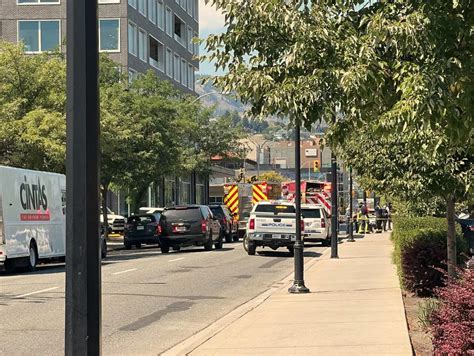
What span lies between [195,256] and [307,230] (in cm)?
875

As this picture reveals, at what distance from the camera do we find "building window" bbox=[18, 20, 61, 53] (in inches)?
2203

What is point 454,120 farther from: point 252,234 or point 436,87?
point 252,234

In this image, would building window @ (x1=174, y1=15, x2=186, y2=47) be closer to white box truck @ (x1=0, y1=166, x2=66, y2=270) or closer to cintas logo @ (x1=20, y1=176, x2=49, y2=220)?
white box truck @ (x1=0, y1=166, x2=66, y2=270)

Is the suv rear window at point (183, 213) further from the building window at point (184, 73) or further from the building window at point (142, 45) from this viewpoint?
the building window at point (184, 73)

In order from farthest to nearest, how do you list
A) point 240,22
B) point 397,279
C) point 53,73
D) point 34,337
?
point 53,73
point 397,279
point 34,337
point 240,22

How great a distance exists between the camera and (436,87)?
19.3ft

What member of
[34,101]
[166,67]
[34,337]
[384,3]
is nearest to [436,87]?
[384,3]

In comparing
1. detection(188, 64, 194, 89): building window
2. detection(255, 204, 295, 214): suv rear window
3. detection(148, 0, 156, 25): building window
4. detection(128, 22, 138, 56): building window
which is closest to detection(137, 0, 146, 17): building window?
detection(148, 0, 156, 25): building window

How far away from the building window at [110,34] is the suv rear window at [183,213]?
2625 centimetres

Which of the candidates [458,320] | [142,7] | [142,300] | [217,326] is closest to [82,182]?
A: [458,320]

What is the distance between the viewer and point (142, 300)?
53.4ft

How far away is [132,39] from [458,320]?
176 ft

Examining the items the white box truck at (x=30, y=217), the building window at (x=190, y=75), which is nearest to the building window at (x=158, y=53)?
the building window at (x=190, y=75)

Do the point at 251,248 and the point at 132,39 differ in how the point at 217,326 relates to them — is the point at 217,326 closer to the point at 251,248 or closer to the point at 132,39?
the point at 251,248
